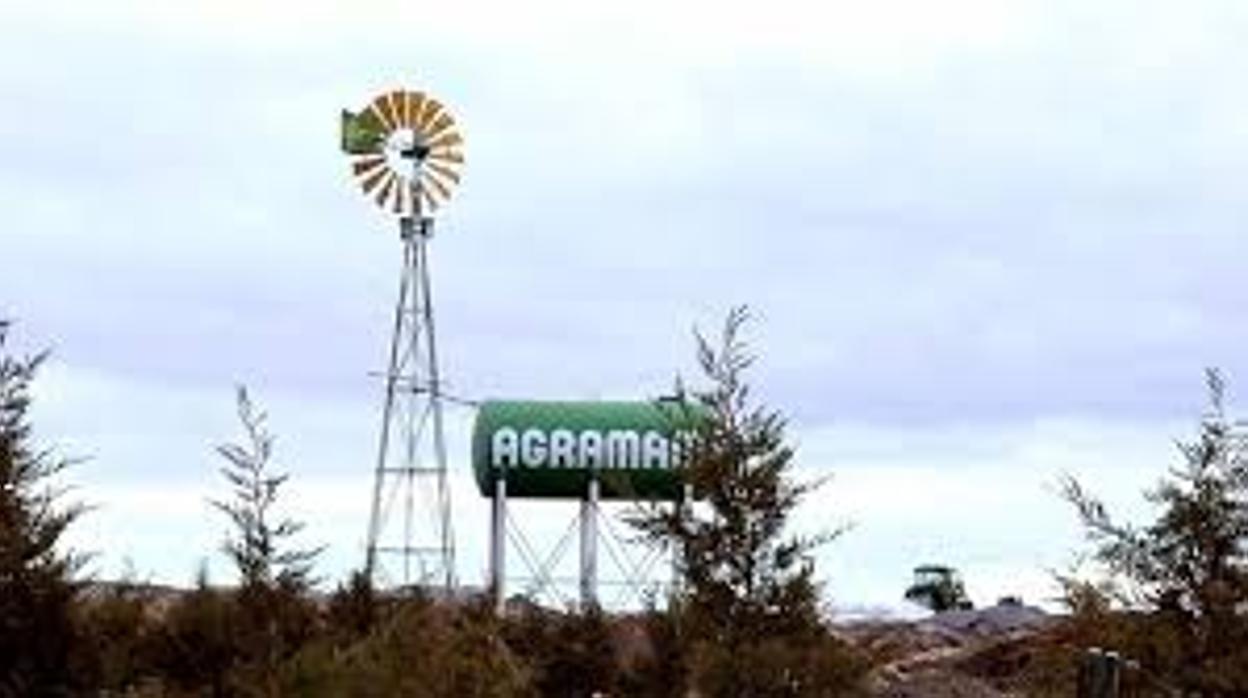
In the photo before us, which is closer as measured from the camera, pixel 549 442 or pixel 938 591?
pixel 549 442

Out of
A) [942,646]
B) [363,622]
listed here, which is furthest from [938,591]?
[363,622]

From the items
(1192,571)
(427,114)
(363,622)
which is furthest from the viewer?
(427,114)

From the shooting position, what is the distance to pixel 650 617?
→ 36094mm

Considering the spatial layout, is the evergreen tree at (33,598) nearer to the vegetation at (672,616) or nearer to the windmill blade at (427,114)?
the vegetation at (672,616)

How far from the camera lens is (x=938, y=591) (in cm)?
7831

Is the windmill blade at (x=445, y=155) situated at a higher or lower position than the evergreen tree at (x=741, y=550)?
higher

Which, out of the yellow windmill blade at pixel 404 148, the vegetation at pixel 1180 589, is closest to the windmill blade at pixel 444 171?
the yellow windmill blade at pixel 404 148

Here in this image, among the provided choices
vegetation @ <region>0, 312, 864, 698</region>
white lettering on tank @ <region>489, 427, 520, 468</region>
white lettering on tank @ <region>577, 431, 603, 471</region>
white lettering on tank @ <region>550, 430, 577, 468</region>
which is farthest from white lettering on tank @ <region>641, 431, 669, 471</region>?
vegetation @ <region>0, 312, 864, 698</region>

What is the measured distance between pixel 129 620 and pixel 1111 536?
46.1 ft

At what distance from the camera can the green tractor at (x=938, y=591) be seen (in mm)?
77188

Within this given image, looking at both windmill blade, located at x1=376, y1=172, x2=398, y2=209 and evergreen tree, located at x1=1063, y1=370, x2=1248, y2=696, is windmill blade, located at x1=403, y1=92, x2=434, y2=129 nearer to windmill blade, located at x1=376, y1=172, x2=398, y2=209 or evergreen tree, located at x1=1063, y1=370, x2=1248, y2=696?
windmill blade, located at x1=376, y1=172, x2=398, y2=209

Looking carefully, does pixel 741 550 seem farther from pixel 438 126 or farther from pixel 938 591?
pixel 938 591

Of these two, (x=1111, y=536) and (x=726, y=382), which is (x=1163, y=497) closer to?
(x=1111, y=536)

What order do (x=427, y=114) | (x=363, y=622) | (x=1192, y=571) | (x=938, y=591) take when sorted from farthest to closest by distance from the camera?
(x=938, y=591), (x=427, y=114), (x=363, y=622), (x=1192, y=571)
